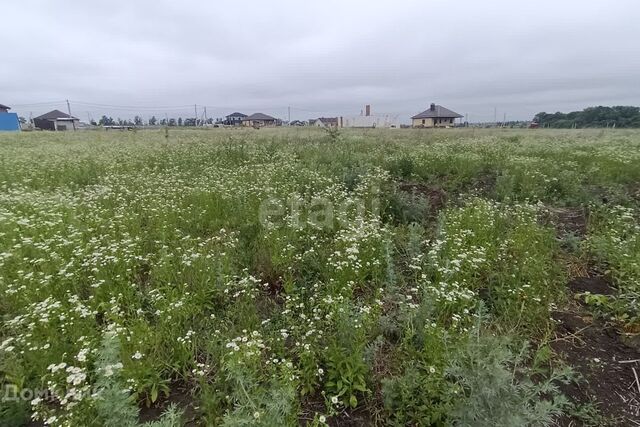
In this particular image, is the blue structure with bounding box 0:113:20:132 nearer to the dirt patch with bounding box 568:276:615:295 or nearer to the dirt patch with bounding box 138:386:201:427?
the dirt patch with bounding box 138:386:201:427

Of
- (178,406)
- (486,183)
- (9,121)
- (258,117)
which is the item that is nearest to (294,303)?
(178,406)

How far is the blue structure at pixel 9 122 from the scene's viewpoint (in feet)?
139

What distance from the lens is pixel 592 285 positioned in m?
3.73

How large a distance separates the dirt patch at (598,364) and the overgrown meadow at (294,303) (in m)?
0.10

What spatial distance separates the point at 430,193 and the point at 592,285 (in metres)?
3.76

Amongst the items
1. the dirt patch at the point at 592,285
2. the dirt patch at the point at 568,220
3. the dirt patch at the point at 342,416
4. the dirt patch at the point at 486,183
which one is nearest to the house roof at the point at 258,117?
the dirt patch at the point at 486,183

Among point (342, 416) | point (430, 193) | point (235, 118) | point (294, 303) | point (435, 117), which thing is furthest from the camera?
point (235, 118)

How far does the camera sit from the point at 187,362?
8.70 ft

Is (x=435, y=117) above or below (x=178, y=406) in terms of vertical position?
above

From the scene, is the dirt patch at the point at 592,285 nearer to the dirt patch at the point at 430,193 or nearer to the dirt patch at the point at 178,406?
the dirt patch at the point at 430,193

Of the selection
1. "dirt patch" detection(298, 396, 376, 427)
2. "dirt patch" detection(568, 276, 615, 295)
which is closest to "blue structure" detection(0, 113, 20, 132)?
"dirt patch" detection(298, 396, 376, 427)

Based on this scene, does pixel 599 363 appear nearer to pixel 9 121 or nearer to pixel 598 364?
pixel 598 364

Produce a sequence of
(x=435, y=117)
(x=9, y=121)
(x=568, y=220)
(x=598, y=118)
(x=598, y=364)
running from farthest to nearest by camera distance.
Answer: (x=435, y=117), (x=598, y=118), (x=9, y=121), (x=568, y=220), (x=598, y=364)

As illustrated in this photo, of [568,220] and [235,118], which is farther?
[235,118]
